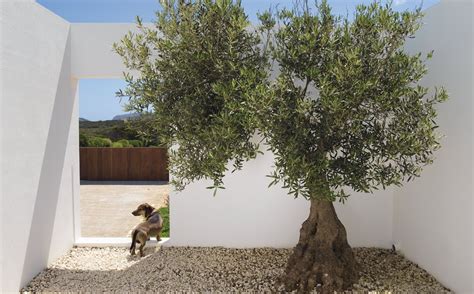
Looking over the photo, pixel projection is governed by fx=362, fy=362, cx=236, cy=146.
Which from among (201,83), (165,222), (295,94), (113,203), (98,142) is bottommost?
(165,222)

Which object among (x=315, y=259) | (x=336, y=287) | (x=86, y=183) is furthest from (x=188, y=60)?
(x=86, y=183)

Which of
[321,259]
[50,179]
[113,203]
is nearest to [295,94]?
[321,259]

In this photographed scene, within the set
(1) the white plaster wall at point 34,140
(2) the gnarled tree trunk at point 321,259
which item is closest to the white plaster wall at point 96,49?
(1) the white plaster wall at point 34,140

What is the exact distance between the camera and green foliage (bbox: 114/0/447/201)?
12.8 ft

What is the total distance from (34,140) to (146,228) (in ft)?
7.92

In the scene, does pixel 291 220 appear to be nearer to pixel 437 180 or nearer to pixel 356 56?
pixel 437 180

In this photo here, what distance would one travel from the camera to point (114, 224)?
9.18 metres

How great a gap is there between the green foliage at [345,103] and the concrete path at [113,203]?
18.6 ft

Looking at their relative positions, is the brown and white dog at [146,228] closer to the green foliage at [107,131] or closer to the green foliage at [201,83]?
the green foliage at [201,83]

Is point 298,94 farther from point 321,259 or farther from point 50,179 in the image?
point 50,179

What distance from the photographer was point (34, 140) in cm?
548

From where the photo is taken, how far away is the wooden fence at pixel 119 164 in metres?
17.5

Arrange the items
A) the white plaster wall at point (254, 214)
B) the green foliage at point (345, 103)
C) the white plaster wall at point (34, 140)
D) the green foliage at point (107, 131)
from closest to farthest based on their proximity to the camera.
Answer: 1. the green foliage at point (345, 103)
2. the white plaster wall at point (34, 140)
3. the white plaster wall at point (254, 214)
4. the green foliage at point (107, 131)

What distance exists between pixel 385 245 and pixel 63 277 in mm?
5577
